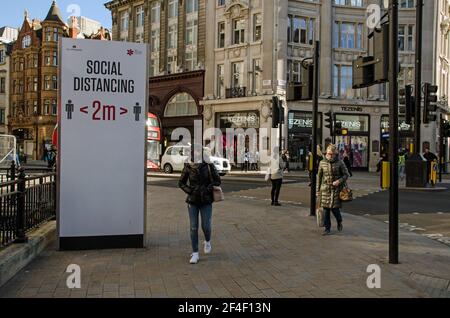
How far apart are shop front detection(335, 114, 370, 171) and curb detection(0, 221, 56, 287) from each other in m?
30.5

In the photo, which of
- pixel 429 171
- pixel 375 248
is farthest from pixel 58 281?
pixel 429 171

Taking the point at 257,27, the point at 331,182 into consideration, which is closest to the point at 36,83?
the point at 257,27

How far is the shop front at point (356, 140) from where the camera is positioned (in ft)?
118

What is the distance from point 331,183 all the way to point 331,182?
18 millimetres

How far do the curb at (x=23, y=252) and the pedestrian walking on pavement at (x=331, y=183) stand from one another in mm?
4750

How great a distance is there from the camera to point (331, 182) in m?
8.73

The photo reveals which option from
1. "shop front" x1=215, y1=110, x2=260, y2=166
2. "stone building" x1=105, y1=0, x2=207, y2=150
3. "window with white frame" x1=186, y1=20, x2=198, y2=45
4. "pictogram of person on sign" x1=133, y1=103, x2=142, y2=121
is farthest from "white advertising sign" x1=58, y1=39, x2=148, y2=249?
"window with white frame" x1=186, y1=20, x2=198, y2=45

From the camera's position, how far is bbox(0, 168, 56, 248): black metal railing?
6112mm

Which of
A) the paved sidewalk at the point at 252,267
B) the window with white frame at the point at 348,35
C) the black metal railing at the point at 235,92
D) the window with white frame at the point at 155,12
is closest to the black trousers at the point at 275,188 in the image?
the paved sidewalk at the point at 252,267

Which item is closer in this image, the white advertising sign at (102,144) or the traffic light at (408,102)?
the white advertising sign at (102,144)

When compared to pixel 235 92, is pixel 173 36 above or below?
above

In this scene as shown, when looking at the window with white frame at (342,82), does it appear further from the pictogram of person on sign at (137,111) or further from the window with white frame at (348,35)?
the pictogram of person on sign at (137,111)

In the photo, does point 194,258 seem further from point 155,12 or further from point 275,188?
point 155,12
